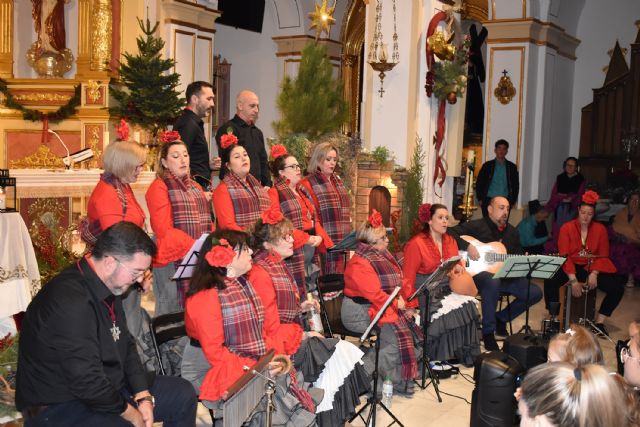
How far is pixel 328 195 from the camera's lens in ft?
22.4

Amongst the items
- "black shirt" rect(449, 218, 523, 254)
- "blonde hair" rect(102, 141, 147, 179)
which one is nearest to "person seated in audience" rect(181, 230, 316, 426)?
"blonde hair" rect(102, 141, 147, 179)

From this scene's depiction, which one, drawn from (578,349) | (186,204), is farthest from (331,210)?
(578,349)

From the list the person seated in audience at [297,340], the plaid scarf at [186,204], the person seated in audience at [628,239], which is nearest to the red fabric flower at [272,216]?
the person seated in audience at [297,340]

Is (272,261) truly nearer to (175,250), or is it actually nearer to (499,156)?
(175,250)

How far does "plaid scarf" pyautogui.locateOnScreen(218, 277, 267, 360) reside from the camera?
404cm

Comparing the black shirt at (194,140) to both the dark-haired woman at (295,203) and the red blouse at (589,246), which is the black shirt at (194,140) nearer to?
the dark-haired woman at (295,203)

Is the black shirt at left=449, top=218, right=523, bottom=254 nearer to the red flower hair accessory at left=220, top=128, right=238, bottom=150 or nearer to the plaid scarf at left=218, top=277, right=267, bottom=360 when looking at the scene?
the red flower hair accessory at left=220, top=128, right=238, bottom=150

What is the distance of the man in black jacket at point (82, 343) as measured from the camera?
10.4 ft

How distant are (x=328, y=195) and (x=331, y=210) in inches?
5.9

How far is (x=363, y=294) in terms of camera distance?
559 cm

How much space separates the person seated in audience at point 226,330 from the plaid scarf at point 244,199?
1403 mm

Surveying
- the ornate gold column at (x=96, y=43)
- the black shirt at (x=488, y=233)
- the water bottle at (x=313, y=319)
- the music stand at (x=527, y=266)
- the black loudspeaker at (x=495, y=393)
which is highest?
the ornate gold column at (x=96, y=43)

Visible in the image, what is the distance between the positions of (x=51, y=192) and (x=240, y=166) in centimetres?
313

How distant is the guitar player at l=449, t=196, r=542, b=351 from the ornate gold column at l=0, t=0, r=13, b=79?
25.3ft
